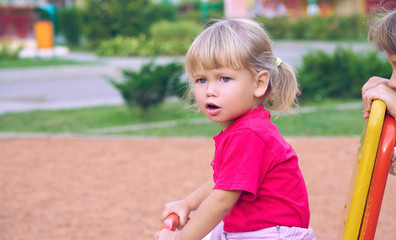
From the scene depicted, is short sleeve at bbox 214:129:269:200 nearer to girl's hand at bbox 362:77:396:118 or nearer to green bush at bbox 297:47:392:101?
girl's hand at bbox 362:77:396:118

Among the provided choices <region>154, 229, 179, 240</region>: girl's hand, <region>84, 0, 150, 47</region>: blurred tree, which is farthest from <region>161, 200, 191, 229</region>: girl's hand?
<region>84, 0, 150, 47</region>: blurred tree

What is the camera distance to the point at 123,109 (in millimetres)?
8812

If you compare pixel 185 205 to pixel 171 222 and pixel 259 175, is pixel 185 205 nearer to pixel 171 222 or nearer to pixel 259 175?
pixel 171 222

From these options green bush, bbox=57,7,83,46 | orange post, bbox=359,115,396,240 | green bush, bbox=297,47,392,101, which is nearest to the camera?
orange post, bbox=359,115,396,240

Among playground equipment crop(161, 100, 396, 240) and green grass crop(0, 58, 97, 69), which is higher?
playground equipment crop(161, 100, 396, 240)

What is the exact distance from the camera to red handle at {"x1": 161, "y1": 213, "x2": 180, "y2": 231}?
190 cm

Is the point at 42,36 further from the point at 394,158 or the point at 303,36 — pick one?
the point at 394,158

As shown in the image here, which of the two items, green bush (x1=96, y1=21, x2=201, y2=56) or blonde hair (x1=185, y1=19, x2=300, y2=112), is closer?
blonde hair (x1=185, y1=19, x2=300, y2=112)

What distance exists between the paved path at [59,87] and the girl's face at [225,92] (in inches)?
264

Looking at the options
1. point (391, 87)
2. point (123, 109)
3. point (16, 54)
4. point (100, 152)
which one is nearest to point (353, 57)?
point (123, 109)

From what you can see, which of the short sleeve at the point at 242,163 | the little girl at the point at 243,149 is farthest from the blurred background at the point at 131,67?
the short sleeve at the point at 242,163

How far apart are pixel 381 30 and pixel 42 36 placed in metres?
17.5

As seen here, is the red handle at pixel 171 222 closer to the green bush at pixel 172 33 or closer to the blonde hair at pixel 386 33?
the blonde hair at pixel 386 33

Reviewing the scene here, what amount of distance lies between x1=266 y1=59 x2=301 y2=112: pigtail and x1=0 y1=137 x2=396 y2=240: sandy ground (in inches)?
75.0
